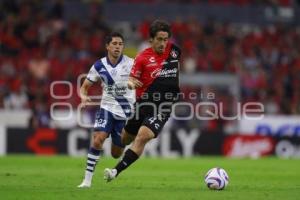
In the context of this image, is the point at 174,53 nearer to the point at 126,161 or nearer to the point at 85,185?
the point at 126,161

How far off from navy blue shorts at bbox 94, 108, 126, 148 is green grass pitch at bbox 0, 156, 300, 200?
2.55ft

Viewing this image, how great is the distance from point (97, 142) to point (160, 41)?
188 centimetres

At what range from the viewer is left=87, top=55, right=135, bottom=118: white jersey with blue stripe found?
13.4 m

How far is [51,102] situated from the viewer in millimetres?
26234

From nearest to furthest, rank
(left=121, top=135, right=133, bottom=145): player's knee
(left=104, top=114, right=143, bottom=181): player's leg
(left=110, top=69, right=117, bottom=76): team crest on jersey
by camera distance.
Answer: (left=104, top=114, right=143, bottom=181): player's leg, (left=110, top=69, right=117, bottom=76): team crest on jersey, (left=121, top=135, right=133, bottom=145): player's knee

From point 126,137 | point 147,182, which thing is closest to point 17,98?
point 147,182

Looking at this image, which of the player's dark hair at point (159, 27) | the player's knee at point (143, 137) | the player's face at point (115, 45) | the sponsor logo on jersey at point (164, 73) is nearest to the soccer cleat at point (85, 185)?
the player's knee at point (143, 137)

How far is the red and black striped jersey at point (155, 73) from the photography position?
41.5 feet

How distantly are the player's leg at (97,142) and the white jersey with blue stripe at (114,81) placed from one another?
0.27 metres

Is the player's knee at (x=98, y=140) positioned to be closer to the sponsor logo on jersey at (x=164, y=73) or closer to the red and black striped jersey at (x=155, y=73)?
the red and black striped jersey at (x=155, y=73)

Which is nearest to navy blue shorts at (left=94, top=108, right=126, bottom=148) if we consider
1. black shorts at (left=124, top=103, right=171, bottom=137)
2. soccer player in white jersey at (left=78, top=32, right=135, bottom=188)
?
soccer player in white jersey at (left=78, top=32, right=135, bottom=188)

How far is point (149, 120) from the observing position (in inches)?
492

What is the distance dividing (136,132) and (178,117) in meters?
12.8

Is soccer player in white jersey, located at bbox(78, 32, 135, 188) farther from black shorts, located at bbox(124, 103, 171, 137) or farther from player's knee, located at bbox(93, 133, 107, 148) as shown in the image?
black shorts, located at bbox(124, 103, 171, 137)
